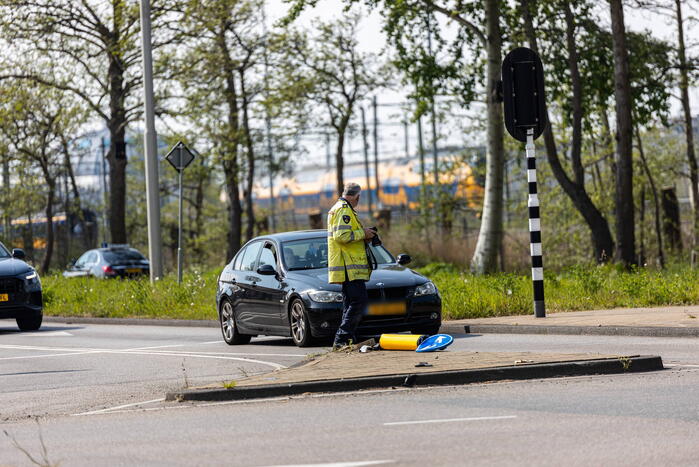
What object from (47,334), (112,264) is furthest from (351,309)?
(112,264)

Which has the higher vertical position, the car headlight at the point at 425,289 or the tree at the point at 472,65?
the tree at the point at 472,65

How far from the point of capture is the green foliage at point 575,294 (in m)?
17.5

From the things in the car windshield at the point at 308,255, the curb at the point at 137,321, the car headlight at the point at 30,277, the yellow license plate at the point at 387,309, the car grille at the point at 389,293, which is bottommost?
the curb at the point at 137,321

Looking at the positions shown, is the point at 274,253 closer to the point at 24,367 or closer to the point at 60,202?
the point at 24,367

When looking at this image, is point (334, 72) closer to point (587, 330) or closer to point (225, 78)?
point (225, 78)

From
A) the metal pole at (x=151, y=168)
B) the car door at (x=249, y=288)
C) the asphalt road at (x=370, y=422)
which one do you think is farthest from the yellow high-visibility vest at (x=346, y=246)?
the metal pole at (x=151, y=168)

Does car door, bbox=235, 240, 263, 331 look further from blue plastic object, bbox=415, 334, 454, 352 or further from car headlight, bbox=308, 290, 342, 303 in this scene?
blue plastic object, bbox=415, 334, 454, 352

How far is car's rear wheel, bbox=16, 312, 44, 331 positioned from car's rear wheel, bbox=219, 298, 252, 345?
6.14 m

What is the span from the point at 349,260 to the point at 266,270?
9.21ft

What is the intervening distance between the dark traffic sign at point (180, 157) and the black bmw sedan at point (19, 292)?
369cm

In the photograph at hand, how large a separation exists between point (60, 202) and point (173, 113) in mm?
19342

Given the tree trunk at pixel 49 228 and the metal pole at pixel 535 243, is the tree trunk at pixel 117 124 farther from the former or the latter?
the metal pole at pixel 535 243

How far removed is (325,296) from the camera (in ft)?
46.6

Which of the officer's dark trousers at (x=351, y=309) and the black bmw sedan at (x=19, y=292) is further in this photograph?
the black bmw sedan at (x=19, y=292)
